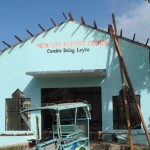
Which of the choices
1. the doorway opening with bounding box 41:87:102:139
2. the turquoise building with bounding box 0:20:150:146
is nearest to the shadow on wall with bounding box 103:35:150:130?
the turquoise building with bounding box 0:20:150:146

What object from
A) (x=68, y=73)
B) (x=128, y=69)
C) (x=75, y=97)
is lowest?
(x=75, y=97)

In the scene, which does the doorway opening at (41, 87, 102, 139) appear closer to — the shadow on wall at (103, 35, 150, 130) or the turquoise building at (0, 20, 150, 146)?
the turquoise building at (0, 20, 150, 146)

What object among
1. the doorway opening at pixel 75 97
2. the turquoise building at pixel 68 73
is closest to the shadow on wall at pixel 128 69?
the turquoise building at pixel 68 73

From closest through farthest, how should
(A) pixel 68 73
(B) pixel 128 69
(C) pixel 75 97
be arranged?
(A) pixel 68 73 → (B) pixel 128 69 → (C) pixel 75 97

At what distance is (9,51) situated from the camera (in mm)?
19891

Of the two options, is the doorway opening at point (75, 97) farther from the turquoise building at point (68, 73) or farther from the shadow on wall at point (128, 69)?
the shadow on wall at point (128, 69)

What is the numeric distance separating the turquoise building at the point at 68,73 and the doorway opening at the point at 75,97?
0.21 metres

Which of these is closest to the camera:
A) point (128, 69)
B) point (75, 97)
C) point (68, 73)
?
point (68, 73)

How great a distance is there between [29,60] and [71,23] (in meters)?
2.79

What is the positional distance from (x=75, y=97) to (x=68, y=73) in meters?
5.85

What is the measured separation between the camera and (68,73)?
60.5 ft

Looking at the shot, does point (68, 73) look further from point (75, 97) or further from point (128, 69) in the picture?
point (75, 97)

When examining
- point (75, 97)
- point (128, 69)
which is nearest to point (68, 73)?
point (128, 69)

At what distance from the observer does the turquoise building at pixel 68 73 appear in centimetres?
1869
